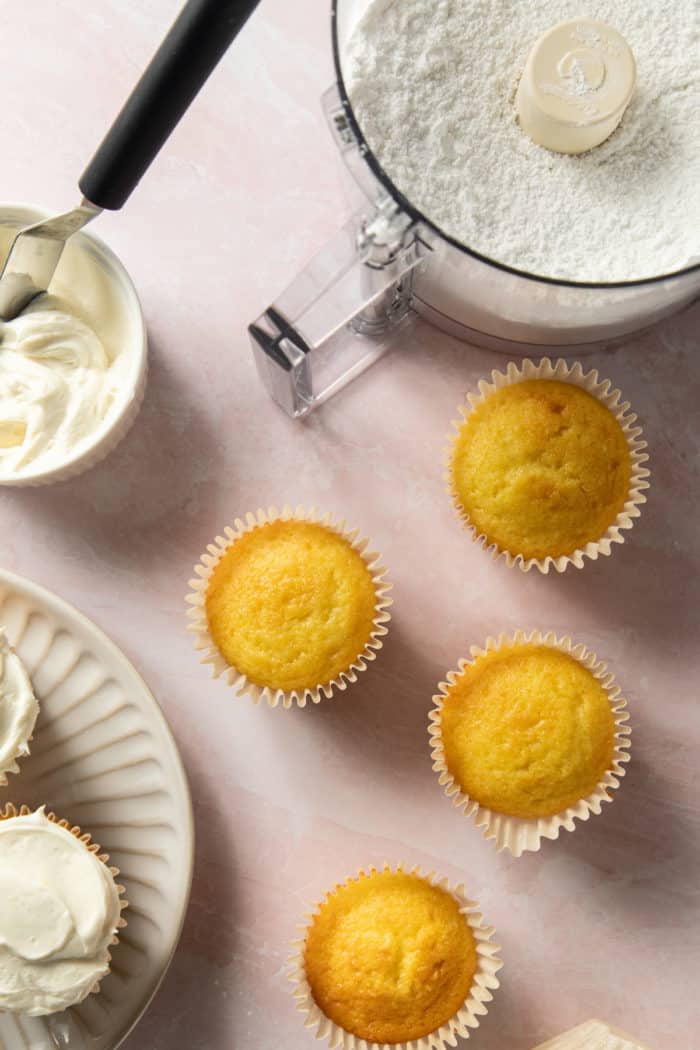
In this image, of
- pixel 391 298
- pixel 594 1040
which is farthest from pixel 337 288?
pixel 594 1040

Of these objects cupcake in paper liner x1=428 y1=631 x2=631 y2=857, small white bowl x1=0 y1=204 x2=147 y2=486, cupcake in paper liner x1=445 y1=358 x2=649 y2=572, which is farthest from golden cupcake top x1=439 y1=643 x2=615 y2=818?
small white bowl x1=0 y1=204 x2=147 y2=486

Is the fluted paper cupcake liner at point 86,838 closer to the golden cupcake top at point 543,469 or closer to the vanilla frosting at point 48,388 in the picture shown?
the vanilla frosting at point 48,388

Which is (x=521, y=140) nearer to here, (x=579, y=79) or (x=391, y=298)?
(x=579, y=79)

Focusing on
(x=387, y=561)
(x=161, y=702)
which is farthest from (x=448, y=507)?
(x=161, y=702)

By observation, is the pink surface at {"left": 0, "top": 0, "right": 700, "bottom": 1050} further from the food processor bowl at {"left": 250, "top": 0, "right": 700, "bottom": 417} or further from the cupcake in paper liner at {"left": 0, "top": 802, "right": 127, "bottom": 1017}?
the cupcake in paper liner at {"left": 0, "top": 802, "right": 127, "bottom": 1017}

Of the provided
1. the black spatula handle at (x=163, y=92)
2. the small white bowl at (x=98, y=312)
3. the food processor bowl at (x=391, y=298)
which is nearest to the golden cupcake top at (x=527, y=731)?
the food processor bowl at (x=391, y=298)

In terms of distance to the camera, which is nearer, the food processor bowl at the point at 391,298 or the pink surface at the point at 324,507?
the food processor bowl at the point at 391,298
